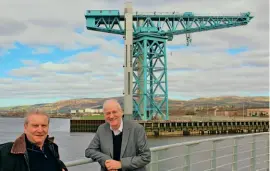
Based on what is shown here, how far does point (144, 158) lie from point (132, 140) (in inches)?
6.6

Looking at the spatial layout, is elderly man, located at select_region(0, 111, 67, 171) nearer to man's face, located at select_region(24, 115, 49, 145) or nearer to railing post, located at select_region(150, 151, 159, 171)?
man's face, located at select_region(24, 115, 49, 145)

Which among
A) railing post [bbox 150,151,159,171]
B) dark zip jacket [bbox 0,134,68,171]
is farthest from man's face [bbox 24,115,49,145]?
railing post [bbox 150,151,159,171]

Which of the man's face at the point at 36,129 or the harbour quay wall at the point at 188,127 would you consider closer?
the man's face at the point at 36,129

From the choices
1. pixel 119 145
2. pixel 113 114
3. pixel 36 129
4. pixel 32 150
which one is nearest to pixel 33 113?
pixel 36 129

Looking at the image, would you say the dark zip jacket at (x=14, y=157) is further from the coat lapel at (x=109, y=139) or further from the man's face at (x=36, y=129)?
the coat lapel at (x=109, y=139)

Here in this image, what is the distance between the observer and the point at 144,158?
11.0ft

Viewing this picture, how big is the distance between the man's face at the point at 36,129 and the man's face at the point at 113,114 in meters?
0.89

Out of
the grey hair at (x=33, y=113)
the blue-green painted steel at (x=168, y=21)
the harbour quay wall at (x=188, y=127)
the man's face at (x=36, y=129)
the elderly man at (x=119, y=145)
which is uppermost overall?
the blue-green painted steel at (x=168, y=21)

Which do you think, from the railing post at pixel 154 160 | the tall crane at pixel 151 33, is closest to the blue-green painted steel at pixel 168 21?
the tall crane at pixel 151 33

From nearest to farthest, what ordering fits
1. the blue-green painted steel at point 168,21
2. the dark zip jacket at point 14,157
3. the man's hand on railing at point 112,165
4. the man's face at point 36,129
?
the dark zip jacket at point 14,157, the man's face at point 36,129, the man's hand on railing at point 112,165, the blue-green painted steel at point 168,21

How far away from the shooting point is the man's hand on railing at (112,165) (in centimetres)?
Result: 332

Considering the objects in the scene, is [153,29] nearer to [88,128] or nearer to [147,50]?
[147,50]

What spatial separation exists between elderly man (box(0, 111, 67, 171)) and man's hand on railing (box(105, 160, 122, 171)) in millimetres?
741

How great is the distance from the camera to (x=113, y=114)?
3.37 m
